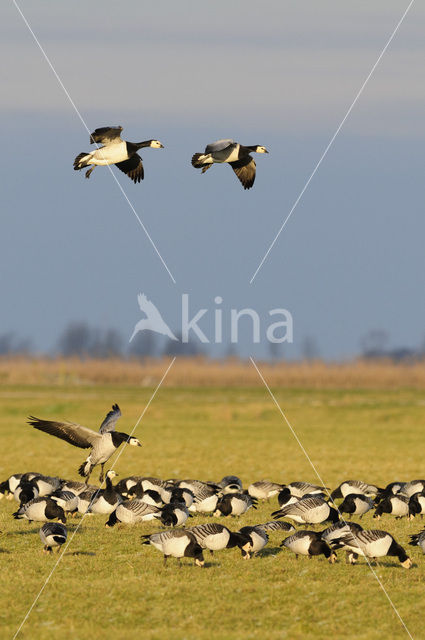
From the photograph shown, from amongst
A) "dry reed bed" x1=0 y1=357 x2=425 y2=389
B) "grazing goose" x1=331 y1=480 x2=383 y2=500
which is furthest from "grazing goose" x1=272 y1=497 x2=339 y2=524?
"dry reed bed" x1=0 y1=357 x2=425 y2=389

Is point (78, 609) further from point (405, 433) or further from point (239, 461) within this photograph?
point (405, 433)

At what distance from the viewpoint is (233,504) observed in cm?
1888

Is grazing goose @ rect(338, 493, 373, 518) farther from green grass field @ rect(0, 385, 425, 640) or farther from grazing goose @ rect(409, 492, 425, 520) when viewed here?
grazing goose @ rect(409, 492, 425, 520)

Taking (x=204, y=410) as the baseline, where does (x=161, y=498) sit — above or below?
above

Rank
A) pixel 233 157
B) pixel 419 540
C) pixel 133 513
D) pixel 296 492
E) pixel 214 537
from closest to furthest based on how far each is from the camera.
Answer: pixel 214 537, pixel 419 540, pixel 133 513, pixel 233 157, pixel 296 492

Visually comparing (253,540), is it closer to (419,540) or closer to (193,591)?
(193,591)

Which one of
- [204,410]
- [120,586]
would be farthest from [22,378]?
[120,586]

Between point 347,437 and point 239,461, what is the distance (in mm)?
10859

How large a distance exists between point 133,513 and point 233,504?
89.4 inches

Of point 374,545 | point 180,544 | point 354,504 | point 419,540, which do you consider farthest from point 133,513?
point 419,540

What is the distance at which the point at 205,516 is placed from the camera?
19719mm

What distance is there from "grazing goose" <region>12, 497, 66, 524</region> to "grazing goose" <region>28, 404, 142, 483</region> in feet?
3.57

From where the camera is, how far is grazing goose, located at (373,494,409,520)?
63.0 ft

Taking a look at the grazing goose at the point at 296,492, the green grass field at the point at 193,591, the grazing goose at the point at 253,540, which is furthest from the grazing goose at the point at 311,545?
the grazing goose at the point at 296,492
